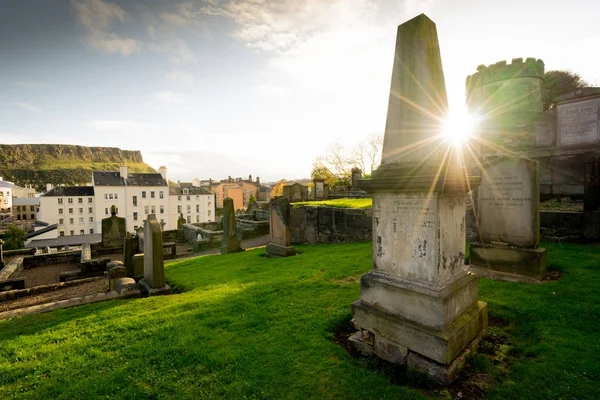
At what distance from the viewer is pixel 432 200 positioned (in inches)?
121

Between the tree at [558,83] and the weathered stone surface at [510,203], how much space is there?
914 inches

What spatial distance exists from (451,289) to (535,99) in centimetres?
2379

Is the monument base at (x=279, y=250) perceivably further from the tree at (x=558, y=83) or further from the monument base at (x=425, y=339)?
the tree at (x=558, y=83)

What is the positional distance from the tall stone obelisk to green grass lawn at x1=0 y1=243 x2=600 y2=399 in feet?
1.41

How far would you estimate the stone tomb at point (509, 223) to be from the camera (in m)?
5.31

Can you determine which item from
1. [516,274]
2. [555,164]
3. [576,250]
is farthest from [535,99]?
[516,274]

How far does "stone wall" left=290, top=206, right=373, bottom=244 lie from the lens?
11.6 metres

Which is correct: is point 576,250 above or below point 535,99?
below

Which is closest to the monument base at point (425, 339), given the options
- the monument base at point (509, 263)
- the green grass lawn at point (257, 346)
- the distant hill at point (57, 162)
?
the green grass lawn at point (257, 346)

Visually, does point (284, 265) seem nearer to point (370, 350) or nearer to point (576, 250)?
point (370, 350)

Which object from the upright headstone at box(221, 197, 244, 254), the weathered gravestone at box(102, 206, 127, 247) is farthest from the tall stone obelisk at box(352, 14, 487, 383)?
the weathered gravestone at box(102, 206, 127, 247)

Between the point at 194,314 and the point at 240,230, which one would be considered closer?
the point at 194,314

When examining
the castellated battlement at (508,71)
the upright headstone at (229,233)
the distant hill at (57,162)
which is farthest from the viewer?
the distant hill at (57,162)

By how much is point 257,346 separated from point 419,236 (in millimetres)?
2475
